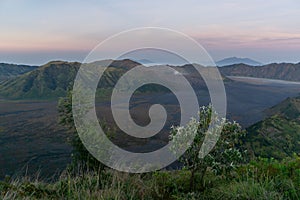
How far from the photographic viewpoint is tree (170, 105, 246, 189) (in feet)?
17.6

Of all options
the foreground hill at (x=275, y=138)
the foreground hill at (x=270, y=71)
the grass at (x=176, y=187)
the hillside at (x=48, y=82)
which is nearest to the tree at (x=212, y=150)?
the grass at (x=176, y=187)

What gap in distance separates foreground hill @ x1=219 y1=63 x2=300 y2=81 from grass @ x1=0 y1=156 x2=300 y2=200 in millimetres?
126050

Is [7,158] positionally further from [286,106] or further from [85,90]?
[286,106]

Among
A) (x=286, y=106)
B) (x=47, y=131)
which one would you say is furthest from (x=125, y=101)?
(x=286, y=106)

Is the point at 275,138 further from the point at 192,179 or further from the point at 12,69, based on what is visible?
the point at 12,69

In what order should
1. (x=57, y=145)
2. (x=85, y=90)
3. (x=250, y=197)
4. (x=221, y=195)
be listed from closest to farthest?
(x=250, y=197) → (x=221, y=195) → (x=85, y=90) → (x=57, y=145)

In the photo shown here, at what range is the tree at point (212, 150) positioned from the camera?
5.36m

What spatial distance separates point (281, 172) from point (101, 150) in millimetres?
3466

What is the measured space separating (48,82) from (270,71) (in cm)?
9828

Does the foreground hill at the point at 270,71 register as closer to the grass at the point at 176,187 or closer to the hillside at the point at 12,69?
the hillside at the point at 12,69

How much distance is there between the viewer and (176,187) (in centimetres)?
521

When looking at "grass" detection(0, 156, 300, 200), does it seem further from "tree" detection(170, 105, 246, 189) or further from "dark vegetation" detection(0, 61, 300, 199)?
"tree" detection(170, 105, 246, 189)

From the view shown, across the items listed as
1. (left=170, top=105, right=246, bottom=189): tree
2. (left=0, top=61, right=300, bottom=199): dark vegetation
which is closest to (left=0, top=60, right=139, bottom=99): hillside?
(left=0, top=61, right=300, bottom=199): dark vegetation

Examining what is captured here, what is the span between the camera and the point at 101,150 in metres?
6.45
